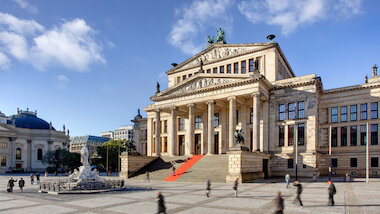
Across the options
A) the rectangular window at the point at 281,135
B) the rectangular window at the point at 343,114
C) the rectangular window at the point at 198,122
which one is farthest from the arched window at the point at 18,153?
the rectangular window at the point at 343,114

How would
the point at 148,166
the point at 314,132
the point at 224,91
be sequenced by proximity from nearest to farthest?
the point at 314,132, the point at 224,91, the point at 148,166

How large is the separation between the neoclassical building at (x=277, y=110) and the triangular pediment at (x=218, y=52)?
8.1 inches

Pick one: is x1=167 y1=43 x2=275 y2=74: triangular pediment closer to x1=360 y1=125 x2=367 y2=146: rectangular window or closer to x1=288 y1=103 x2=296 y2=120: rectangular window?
x1=288 y1=103 x2=296 y2=120: rectangular window

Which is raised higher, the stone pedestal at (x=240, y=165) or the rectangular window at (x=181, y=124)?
the rectangular window at (x=181, y=124)

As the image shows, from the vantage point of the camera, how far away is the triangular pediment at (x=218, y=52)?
173 ft

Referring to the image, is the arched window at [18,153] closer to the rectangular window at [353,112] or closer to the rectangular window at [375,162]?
the rectangular window at [353,112]

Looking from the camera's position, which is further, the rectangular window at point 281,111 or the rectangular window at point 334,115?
the rectangular window at point 334,115

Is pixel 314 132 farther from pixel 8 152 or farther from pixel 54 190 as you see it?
pixel 8 152

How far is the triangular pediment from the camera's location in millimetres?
52781

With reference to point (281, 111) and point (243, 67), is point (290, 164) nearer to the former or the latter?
point (281, 111)

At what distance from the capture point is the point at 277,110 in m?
47.9

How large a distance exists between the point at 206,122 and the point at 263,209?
36.7 metres

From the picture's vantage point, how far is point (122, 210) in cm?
1788

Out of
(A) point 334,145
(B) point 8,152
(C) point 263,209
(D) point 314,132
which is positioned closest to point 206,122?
(D) point 314,132
